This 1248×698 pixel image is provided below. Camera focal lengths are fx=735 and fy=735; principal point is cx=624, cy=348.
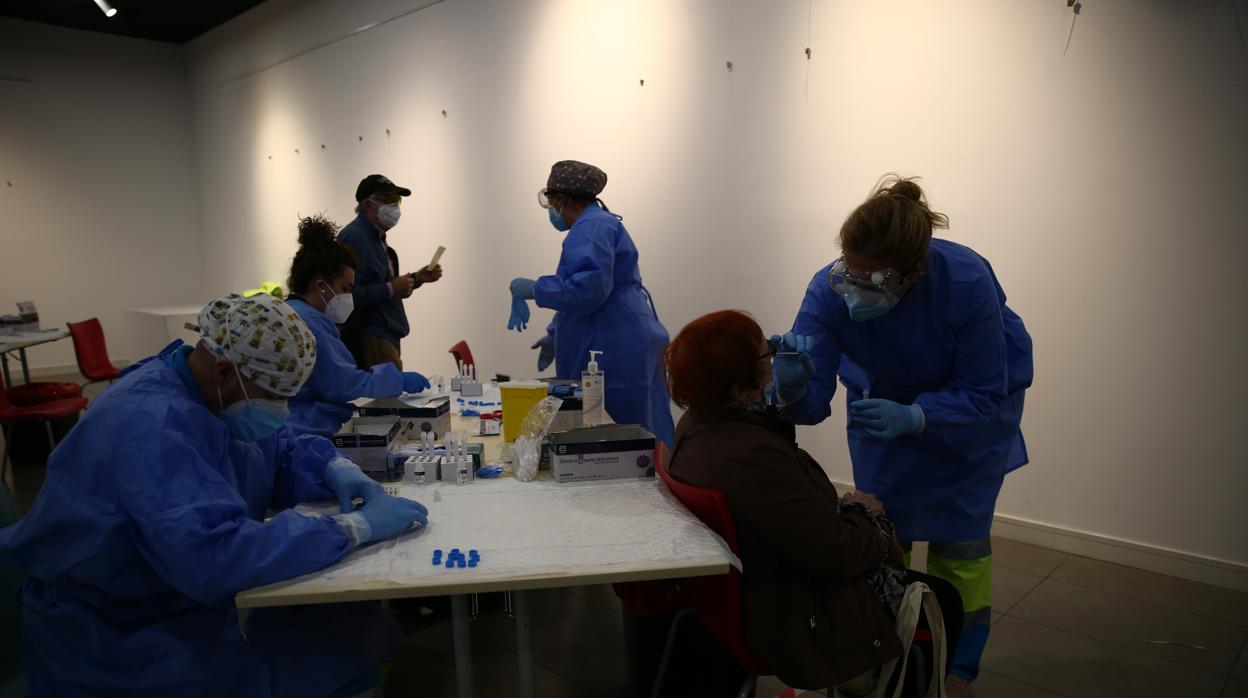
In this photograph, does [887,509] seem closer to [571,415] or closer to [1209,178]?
[571,415]

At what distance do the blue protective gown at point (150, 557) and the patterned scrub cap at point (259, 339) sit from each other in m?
0.11

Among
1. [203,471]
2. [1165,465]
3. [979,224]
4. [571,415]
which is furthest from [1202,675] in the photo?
[203,471]

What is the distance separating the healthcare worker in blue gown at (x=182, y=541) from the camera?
1.25 m

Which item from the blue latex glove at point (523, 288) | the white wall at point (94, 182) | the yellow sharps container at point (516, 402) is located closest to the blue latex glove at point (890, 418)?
the yellow sharps container at point (516, 402)

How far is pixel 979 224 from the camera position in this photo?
3.10 metres

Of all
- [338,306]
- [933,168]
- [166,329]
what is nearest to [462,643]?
[338,306]

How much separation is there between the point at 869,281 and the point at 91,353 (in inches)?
215

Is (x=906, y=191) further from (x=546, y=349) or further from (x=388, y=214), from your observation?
(x=388, y=214)

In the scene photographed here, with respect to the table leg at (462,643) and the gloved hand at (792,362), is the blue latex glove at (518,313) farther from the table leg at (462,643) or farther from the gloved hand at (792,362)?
the table leg at (462,643)

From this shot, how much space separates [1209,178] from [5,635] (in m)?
3.76

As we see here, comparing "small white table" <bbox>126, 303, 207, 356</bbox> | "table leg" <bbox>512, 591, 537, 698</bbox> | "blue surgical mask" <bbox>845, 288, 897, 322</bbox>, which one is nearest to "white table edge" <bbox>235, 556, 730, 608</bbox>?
"table leg" <bbox>512, 591, 537, 698</bbox>

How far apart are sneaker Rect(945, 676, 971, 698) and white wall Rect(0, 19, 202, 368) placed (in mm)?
7523

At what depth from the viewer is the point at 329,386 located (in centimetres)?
235

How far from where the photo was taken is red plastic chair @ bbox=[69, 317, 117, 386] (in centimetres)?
503
